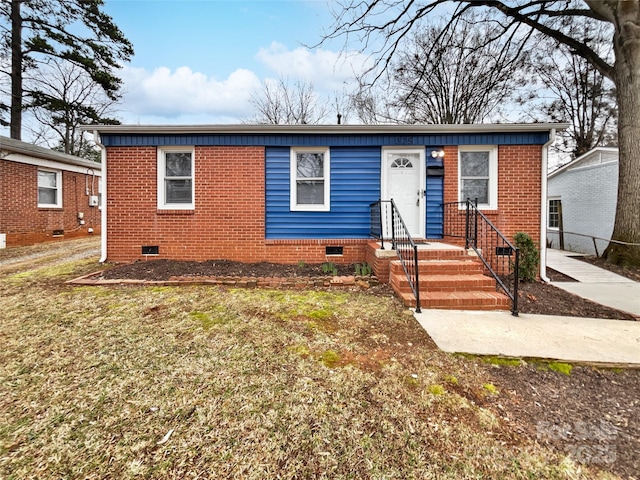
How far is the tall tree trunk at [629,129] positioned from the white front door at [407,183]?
541cm

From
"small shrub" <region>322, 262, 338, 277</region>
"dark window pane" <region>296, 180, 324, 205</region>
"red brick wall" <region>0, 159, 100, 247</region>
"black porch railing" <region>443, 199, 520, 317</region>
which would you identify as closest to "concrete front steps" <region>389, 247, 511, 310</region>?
"black porch railing" <region>443, 199, 520, 317</region>

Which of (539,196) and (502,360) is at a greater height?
(539,196)

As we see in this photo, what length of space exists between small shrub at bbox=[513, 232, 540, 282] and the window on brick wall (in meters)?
10.1

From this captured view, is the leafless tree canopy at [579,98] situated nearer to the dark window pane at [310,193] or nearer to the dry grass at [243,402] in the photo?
the dark window pane at [310,193]

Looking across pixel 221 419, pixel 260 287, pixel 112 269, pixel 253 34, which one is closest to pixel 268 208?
pixel 260 287

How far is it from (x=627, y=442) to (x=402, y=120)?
18384 mm

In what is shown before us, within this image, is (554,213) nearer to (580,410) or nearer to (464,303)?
(464,303)

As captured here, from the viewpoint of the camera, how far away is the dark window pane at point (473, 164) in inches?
260

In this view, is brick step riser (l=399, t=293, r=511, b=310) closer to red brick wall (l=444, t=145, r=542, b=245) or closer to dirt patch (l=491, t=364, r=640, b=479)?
dirt patch (l=491, t=364, r=640, b=479)

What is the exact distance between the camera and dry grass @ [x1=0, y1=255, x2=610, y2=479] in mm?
1514

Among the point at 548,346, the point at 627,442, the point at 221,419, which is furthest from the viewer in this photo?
the point at 548,346

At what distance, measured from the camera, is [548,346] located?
9.62ft

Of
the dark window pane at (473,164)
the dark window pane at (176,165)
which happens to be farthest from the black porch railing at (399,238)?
the dark window pane at (176,165)

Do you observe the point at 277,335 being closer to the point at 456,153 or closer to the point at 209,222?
the point at 209,222
